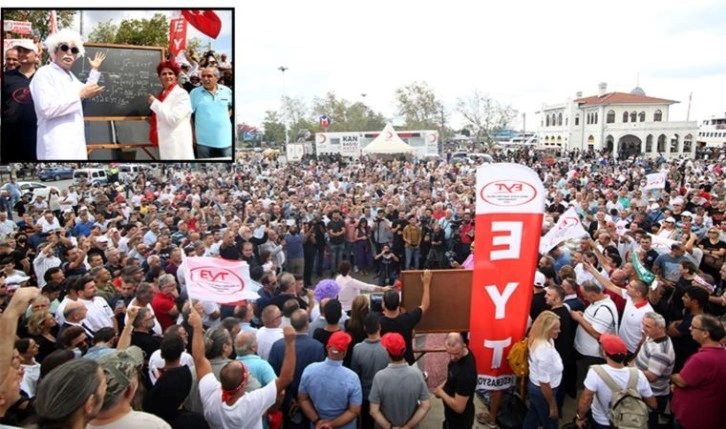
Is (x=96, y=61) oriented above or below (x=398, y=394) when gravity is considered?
above

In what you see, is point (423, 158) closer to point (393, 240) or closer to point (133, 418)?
point (393, 240)

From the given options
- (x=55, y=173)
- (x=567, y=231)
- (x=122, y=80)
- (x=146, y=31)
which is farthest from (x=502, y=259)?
(x=55, y=173)

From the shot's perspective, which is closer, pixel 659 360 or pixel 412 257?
pixel 659 360

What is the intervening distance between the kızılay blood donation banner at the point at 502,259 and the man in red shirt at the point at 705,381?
1.31m

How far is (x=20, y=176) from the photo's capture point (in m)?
36.0

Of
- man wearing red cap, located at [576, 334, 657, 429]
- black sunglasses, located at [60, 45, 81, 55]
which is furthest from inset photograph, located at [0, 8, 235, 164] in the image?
man wearing red cap, located at [576, 334, 657, 429]

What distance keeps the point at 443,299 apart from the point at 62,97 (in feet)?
20.4

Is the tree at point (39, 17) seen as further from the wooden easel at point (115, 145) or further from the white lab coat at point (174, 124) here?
the white lab coat at point (174, 124)

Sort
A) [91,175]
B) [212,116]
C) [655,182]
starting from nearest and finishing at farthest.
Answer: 1. [212,116]
2. [655,182]
3. [91,175]

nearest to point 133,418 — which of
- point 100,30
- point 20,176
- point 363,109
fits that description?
point 100,30

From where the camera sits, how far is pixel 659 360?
169 inches

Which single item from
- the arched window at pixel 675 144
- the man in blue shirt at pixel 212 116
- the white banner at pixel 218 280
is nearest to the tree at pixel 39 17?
the man in blue shirt at pixel 212 116

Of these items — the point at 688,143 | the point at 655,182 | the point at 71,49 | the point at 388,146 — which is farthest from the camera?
the point at 688,143

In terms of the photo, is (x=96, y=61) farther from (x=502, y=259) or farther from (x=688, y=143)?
(x=688, y=143)
